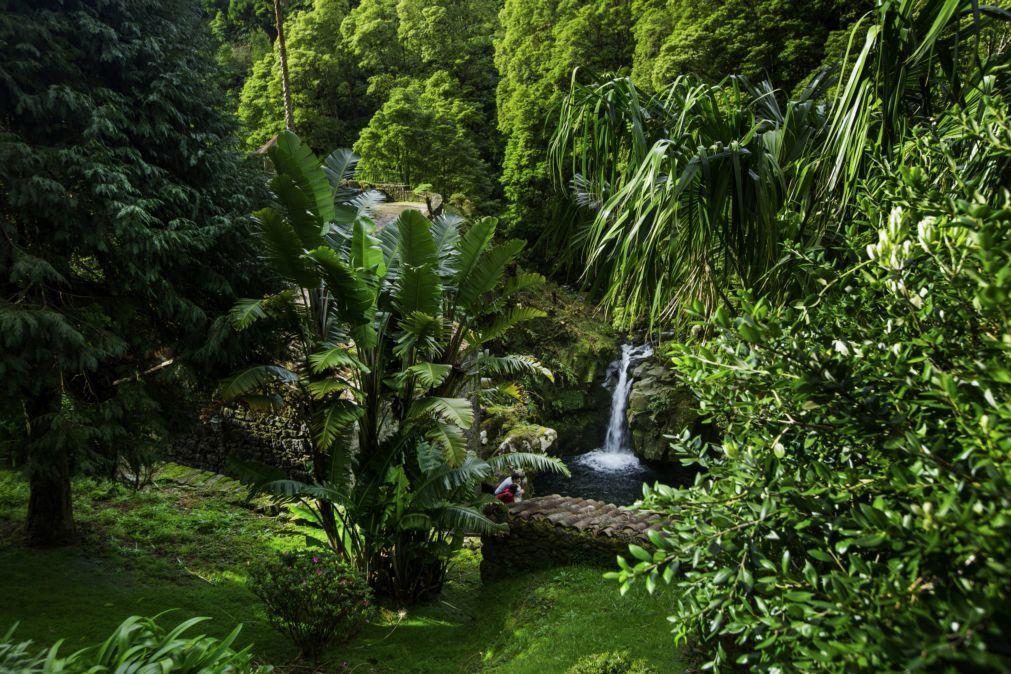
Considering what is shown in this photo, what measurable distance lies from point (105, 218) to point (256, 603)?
4.53m

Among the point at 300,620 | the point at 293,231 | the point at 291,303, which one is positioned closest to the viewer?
the point at 300,620

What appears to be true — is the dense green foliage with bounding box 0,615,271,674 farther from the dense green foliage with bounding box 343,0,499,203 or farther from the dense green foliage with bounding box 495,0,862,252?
the dense green foliage with bounding box 343,0,499,203

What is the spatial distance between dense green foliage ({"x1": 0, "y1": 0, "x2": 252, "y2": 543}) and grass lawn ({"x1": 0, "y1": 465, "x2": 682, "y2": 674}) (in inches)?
49.4

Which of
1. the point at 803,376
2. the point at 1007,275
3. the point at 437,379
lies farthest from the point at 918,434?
the point at 437,379

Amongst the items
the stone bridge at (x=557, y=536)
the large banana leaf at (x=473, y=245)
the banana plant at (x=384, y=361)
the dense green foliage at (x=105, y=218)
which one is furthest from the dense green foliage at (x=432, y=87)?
the stone bridge at (x=557, y=536)

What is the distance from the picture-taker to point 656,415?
16.4m

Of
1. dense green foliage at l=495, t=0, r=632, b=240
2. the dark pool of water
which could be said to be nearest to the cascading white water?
the dark pool of water

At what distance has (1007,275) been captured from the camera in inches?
59.1

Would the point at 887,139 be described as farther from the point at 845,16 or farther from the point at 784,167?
the point at 845,16

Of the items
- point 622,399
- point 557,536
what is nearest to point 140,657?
point 557,536

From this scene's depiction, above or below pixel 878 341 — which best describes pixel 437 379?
below

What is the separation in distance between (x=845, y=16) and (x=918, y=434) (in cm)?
1631

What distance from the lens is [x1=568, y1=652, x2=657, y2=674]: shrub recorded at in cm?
469

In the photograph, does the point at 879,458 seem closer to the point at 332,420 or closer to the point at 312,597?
the point at 312,597
